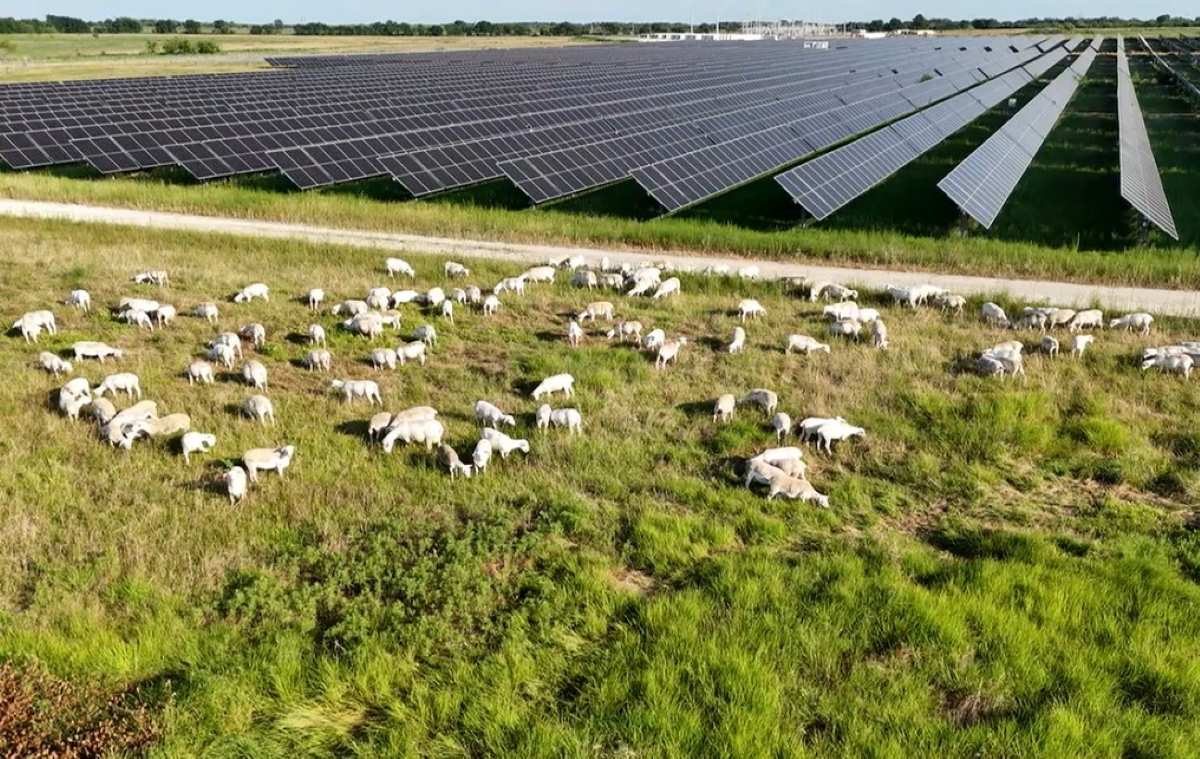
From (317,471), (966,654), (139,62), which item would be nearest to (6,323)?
(317,471)

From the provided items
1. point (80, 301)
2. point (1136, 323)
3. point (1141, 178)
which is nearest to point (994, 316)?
point (1136, 323)

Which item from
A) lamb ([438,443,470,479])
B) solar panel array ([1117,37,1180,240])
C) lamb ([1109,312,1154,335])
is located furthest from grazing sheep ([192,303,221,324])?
solar panel array ([1117,37,1180,240])

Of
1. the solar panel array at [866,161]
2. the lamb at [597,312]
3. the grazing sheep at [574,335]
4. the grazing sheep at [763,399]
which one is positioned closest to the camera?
the grazing sheep at [763,399]

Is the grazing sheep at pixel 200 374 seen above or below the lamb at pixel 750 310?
below

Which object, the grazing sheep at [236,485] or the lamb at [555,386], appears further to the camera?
the lamb at [555,386]

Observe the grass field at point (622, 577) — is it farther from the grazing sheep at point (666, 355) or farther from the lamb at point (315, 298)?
the lamb at point (315, 298)

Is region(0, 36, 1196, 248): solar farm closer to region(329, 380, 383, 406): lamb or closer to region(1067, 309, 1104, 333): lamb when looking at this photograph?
region(1067, 309, 1104, 333): lamb

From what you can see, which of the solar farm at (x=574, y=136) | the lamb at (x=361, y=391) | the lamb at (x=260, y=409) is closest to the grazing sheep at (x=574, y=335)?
the lamb at (x=361, y=391)

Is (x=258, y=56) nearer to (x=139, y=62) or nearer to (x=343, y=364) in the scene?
(x=139, y=62)
